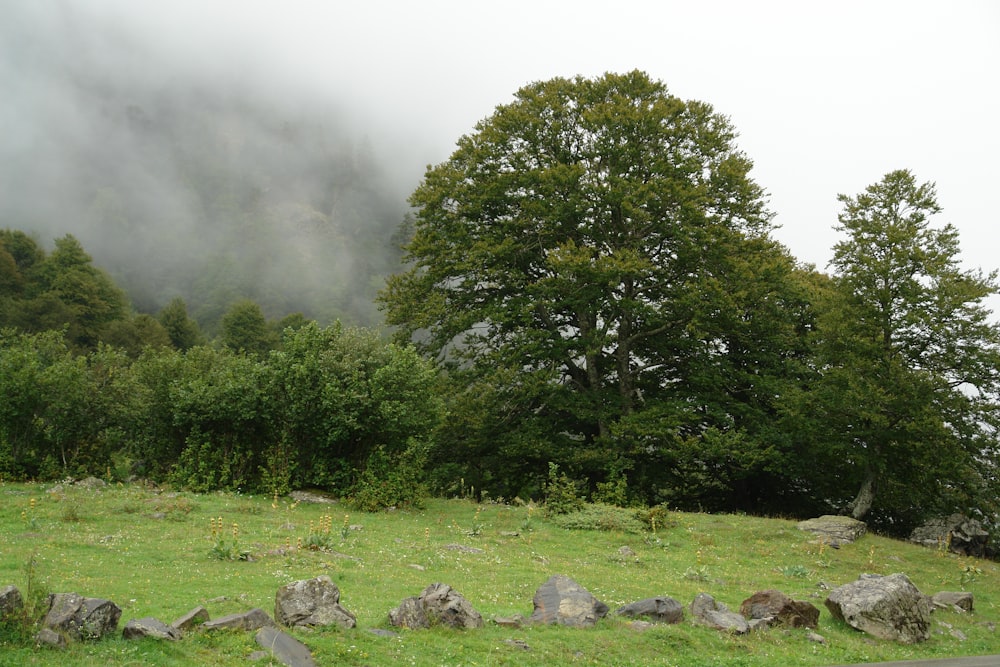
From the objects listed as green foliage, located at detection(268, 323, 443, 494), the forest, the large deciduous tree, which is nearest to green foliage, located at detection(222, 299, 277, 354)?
the forest

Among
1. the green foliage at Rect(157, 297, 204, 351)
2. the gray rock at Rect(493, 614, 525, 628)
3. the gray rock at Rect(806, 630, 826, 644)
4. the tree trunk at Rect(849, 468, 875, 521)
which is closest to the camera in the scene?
the gray rock at Rect(493, 614, 525, 628)

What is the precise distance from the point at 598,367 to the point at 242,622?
2819 centimetres

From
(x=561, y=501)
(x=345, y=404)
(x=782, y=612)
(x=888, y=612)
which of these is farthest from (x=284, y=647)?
(x=561, y=501)

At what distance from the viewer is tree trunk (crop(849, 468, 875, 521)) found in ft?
96.1

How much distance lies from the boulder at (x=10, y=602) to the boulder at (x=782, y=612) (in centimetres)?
1207

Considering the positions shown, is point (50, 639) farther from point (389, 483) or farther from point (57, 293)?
point (57, 293)

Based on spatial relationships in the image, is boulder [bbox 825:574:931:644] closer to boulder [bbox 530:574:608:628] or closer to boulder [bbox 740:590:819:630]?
boulder [bbox 740:590:819:630]

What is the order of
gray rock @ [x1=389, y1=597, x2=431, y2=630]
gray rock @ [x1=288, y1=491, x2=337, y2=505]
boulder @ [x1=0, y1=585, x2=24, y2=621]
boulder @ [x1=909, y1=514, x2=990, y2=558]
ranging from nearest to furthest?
boulder @ [x1=0, y1=585, x2=24, y2=621]
gray rock @ [x1=389, y1=597, x2=431, y2=630]
gray rock @ [x1=288, y1=491, x2=337, y2=505]
boulder @ [x1=909, y1=514, x2=990, y2=558]

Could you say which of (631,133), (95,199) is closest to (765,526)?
(631,133)

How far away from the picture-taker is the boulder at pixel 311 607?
32.3ft

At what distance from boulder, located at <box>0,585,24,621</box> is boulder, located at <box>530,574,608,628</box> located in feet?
24.6

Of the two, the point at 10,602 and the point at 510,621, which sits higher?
the point at 10,602

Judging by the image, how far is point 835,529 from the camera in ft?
81.6

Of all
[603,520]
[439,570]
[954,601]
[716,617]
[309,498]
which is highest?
[603,520]
